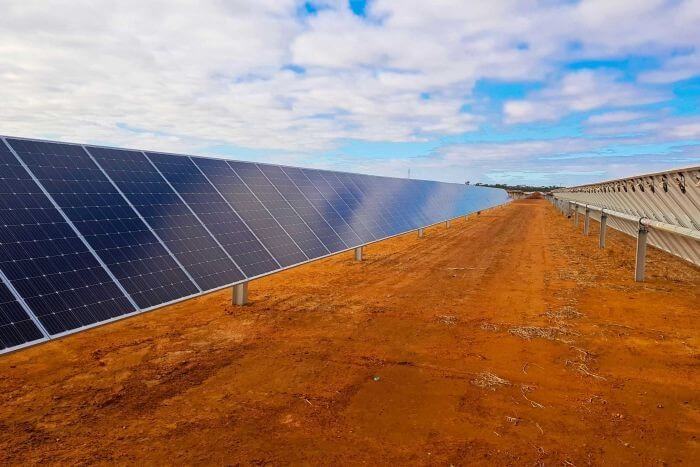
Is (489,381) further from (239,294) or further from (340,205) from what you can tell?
(340,205)

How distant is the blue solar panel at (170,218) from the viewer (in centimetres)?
1007

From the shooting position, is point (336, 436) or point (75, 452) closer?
point (75, 452)

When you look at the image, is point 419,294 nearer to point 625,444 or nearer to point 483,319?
point 483,319

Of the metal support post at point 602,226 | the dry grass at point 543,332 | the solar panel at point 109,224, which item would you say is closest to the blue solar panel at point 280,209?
the solar panel at point 109,224

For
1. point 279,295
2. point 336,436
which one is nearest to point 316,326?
point 279,295

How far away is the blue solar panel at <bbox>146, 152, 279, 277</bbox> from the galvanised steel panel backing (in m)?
13.7

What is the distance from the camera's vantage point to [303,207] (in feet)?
55.8

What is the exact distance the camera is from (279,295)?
16.1 m

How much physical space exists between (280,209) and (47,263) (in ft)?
27.9

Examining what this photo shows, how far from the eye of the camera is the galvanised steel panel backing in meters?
14.8

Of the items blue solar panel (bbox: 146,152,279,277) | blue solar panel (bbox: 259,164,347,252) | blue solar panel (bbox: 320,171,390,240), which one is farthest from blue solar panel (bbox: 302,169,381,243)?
blue solar panel (bbox: 146,152,279,277)

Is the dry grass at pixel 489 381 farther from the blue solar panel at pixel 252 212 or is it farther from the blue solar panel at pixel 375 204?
the blue solar panel at pixel 375 204

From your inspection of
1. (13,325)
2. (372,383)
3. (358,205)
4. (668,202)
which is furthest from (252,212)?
(668,202)

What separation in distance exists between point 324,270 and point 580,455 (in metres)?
15.2
